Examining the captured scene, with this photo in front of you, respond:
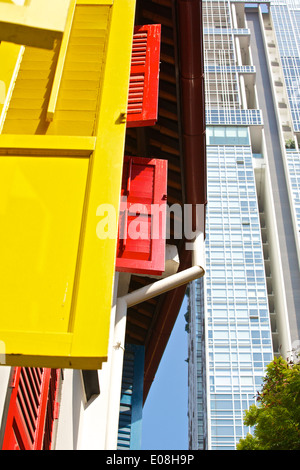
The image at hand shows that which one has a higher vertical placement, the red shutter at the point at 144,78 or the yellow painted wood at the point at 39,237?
the red shutter at the point at 144,78

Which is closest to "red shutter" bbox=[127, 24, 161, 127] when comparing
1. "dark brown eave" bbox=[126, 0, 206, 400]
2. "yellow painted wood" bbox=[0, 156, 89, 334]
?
"dark brown eave" bbox=[126, 0, 206, 400]

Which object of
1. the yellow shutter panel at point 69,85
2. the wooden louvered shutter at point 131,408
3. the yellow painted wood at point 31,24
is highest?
the wooden louvered shutter at point 131,408

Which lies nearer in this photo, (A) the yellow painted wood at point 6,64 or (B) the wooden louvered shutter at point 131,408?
(A) the yellow painted wood at point 6,64

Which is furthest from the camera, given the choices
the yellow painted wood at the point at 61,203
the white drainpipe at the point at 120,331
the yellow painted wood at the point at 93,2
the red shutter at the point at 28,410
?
the white drainpipe at the point at 120,331

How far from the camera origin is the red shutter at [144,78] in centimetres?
625

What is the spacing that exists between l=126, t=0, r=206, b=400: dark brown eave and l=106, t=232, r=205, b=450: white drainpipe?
3.92ft

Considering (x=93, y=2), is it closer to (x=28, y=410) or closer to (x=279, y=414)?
(x=28, y=410)

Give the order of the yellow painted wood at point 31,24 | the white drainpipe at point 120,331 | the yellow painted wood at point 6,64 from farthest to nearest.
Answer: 1. the white drainpipe at point 120,331
2. the yellow painted wood at point 6,64
3. the yellow painted wood at point 31,24

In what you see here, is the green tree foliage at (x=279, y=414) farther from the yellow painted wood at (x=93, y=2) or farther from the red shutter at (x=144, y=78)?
the yellow painted wood at (x=93, y=2)

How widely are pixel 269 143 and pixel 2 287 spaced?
71695 mm

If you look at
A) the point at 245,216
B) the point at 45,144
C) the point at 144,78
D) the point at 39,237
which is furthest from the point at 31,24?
the point at 245,216

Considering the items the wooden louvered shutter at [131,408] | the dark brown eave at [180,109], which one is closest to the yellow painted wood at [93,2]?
the dark brown eave at [180,109]

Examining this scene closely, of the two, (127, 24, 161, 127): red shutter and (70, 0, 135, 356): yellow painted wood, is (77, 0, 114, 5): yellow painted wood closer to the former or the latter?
(70, 0, 135, 356): yellow painted wood

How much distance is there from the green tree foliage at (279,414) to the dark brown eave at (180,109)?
408 centimetres
